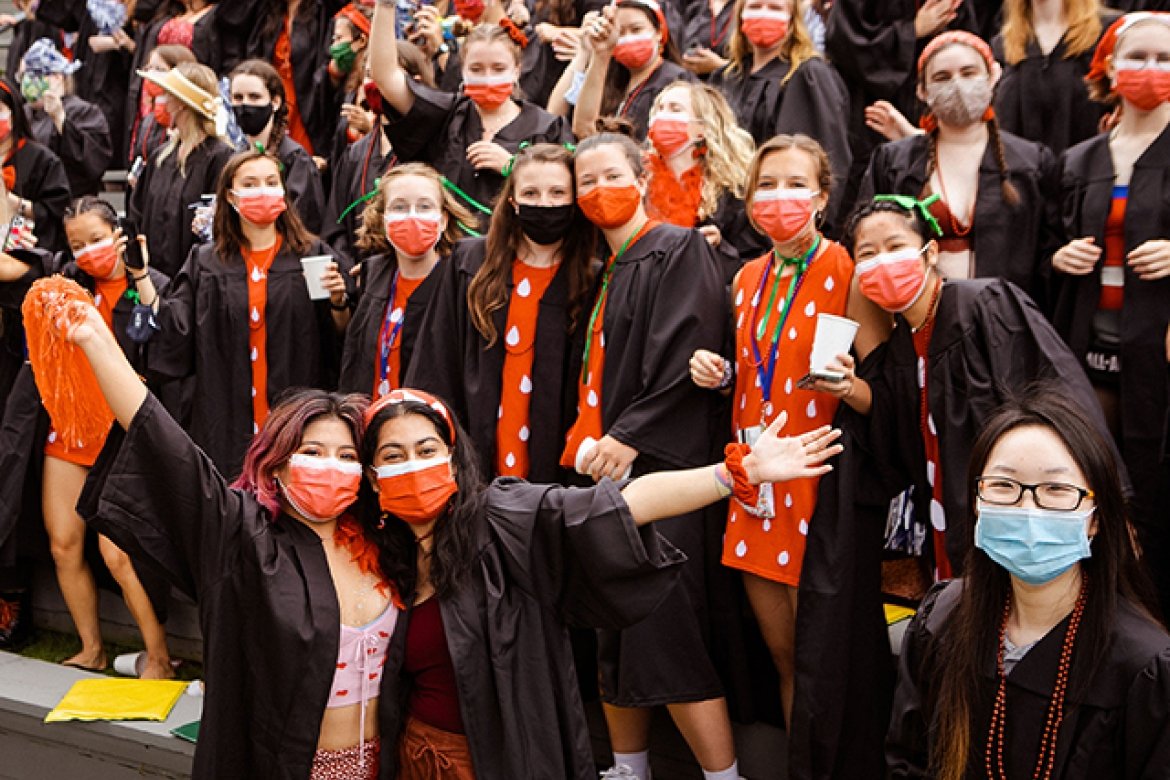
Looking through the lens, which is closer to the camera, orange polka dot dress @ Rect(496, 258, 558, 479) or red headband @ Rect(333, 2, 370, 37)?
orange polka dot dress @ Rect(496, 258, 558, 479)

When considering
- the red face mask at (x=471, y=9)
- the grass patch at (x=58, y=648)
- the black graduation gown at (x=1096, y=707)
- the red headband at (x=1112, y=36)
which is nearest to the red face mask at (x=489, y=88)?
the red face mask at (x=471, y=9)

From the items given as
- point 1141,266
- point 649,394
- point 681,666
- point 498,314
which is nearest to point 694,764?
point 681,666

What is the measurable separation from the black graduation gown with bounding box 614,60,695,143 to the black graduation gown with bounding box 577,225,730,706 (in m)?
1.42

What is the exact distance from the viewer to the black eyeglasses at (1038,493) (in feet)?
9.59

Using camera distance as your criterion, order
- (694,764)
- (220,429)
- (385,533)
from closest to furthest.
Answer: (385,533), (694,764), (220,429)

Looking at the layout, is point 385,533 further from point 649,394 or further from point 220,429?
point 220,429

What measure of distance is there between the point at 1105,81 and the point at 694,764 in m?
2.67

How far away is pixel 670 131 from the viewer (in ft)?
16.5

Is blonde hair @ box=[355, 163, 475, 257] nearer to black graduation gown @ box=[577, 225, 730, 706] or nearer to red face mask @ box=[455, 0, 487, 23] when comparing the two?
black graduation gown @ box=[577, 225, 730, 706]

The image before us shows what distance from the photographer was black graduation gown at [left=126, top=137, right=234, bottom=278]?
6.68 metres

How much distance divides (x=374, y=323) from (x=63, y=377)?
1704 millimetres

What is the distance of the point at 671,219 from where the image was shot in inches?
202

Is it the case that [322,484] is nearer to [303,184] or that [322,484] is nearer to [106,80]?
[303,184]

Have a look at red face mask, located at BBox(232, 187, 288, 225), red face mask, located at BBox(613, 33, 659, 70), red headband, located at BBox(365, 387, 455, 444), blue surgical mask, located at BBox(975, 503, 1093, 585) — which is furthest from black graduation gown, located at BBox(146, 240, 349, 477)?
blue surgical mask, located at BBox(975, 503, 1093, 585)
